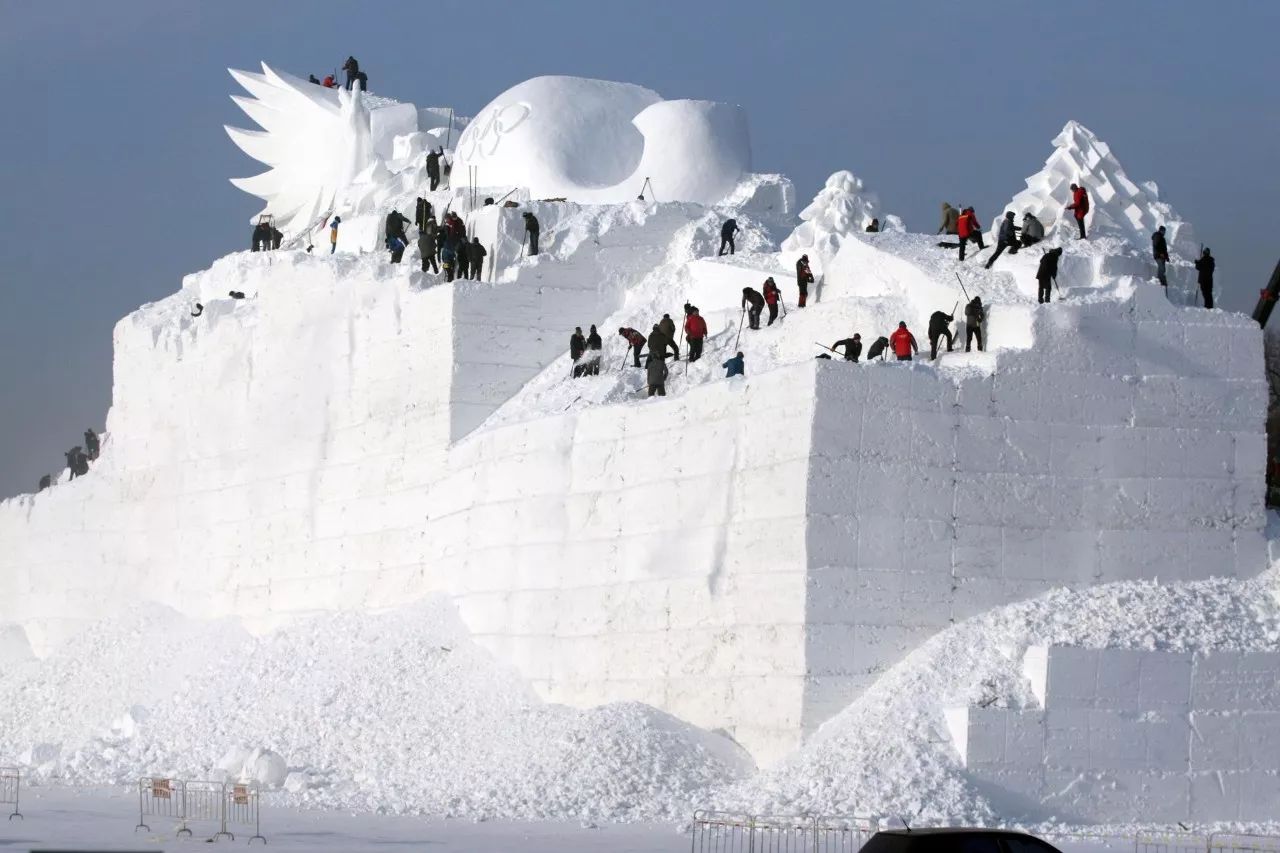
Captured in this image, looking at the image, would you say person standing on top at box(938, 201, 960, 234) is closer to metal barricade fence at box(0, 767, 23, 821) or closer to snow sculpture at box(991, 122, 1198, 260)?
snow sculpture at box(991, 122, 1198, 260)

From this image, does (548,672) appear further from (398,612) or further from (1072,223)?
(1072,223)

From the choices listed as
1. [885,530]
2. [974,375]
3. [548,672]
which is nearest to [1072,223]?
[974,375]

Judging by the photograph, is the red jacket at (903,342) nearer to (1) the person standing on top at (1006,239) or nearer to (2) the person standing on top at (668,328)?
(1) the person standing on top at (1006,239)

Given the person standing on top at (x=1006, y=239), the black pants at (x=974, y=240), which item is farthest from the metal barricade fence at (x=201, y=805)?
the person standing on top at (x=1006, y=239)

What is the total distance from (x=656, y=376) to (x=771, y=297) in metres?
2.61

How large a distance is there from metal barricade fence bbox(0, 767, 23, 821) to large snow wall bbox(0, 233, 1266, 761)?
6009mm

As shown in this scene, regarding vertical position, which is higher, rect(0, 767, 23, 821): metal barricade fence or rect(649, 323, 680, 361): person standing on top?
rect(649, 323, 680, 361): person standing on top

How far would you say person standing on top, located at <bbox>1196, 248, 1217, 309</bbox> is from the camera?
3341 cm

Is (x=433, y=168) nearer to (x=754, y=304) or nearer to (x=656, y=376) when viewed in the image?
(x=754, y=304)

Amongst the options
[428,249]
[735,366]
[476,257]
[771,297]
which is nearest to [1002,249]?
[735,366]

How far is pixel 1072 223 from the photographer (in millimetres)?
34125

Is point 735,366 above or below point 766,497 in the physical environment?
above

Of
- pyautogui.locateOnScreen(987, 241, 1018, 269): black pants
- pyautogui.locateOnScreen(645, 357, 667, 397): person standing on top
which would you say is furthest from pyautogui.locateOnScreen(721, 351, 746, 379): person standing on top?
pyautogui.locateOnScreen(987, 241, 1018, 269): black pants

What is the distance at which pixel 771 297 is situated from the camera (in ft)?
118
